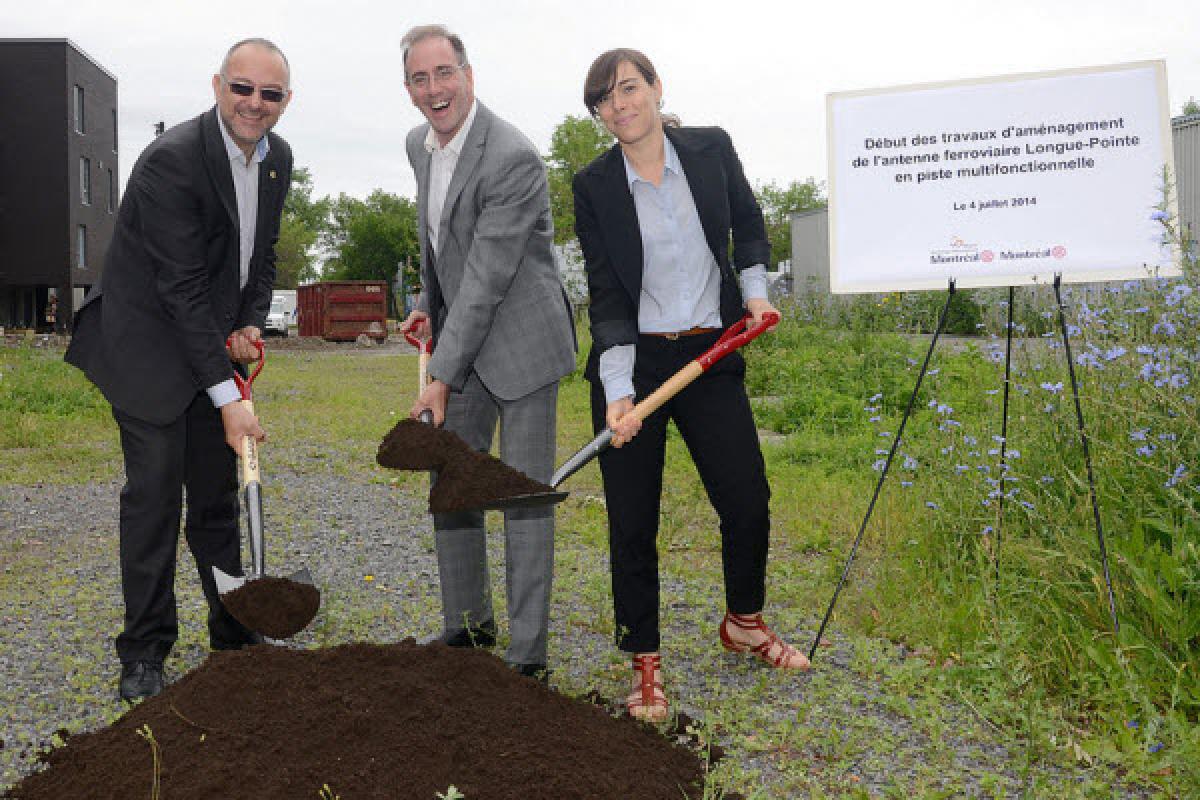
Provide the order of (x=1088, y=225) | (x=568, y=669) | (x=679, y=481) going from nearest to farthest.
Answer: (x=1088, y=225) → (x=568, y=669) → (x=679, y=481)

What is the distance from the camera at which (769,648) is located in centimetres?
407

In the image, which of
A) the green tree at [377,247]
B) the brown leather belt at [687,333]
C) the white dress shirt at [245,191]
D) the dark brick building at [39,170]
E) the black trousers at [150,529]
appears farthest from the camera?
the green tree at [377,247]

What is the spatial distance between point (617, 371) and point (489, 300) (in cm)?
51

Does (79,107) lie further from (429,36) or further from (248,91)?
(429,36)

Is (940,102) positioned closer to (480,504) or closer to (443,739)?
(480,504)

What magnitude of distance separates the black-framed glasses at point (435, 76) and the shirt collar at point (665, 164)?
618 millimetres

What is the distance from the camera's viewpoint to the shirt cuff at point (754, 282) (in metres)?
3.81

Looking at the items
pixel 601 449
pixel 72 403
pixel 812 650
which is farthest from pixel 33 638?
pixel 72 403

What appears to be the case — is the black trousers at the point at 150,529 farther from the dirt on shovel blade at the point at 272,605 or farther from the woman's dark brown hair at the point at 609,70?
the woman's dark brown hair at the point at 609,70

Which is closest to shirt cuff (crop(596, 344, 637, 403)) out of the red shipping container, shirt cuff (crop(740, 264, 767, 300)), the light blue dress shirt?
the light blue dress shirt

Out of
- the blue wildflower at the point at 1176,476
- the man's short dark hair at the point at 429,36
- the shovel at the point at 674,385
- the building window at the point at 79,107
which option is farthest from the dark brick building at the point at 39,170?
the blue wildflower at the point at 1176,476

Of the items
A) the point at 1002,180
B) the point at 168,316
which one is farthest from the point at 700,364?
the point at 168,316

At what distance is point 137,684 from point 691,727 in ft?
6.45

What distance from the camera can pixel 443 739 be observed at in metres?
2.95
